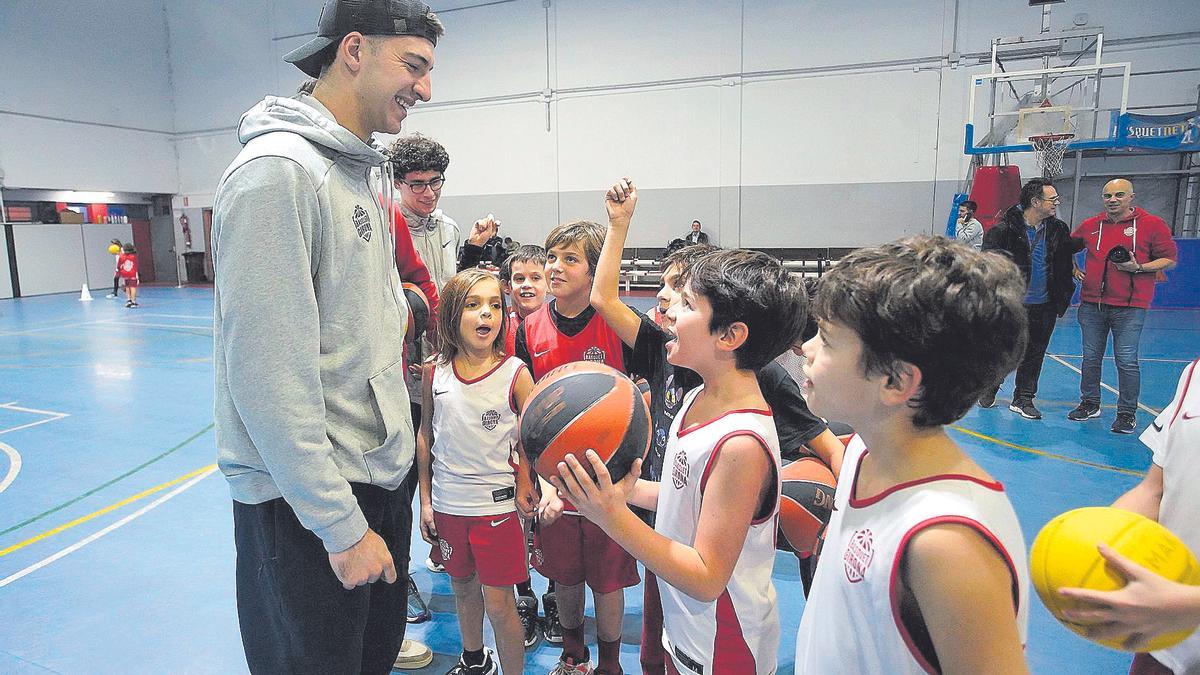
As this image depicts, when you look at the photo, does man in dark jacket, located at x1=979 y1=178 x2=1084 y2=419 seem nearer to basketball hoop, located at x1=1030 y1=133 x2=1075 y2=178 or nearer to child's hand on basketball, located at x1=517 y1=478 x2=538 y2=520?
basketball hoop, located at x1=1030 y1=133 x2=1075 y2=178

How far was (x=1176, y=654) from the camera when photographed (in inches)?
56.4

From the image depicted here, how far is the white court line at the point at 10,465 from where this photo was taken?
4.85m

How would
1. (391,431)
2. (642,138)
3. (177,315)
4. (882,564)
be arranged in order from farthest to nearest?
(642,138) < (177,315) < (391,431) < (882,564)

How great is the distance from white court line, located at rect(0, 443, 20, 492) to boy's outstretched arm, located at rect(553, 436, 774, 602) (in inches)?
214

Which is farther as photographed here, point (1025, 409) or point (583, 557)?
point (1025, 409)

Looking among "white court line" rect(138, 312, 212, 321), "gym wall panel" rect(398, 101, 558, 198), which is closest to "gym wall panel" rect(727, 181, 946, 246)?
"gym wall panel" rect(398, 101, 558, 198)

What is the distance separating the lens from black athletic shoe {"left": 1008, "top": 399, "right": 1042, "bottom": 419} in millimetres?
6059

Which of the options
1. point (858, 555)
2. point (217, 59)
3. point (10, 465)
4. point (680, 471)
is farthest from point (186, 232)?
point (858, 555)

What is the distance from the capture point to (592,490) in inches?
55.2

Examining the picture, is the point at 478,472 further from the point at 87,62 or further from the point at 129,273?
the point at 87,62

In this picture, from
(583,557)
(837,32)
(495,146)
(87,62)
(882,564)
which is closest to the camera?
(882,564)

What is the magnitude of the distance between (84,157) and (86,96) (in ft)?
5.69

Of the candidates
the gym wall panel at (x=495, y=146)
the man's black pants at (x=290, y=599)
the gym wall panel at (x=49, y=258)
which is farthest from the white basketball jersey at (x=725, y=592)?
the gym wall panel at (x=49, y=258)

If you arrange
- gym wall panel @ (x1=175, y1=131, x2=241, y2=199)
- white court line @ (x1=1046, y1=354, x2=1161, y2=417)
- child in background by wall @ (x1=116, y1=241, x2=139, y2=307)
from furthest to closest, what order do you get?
gym wall panel @ (x1=175, y1=131, x2=241, y2=199)
child in background by wall @ (x1=116, y1=241, x2=139, y2=307)
white court line @ (x1=1046, y1=354, x2=1161, y2=417)
